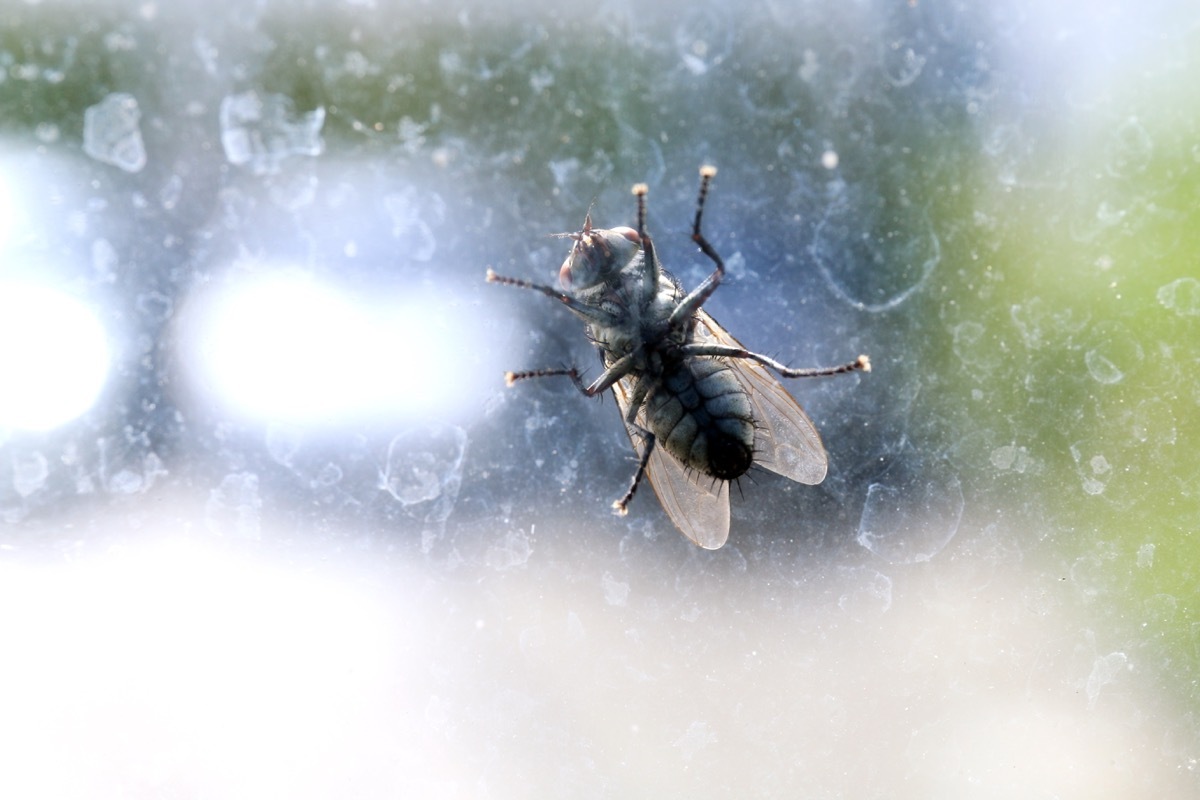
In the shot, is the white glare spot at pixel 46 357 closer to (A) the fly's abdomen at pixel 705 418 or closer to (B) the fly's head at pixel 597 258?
(B) the fly's head at pixel 597 258

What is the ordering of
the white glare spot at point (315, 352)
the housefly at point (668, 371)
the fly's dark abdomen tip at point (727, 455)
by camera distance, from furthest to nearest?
the white glare spot at point (315, 352), the housefly at point (668, 371), the fly's dark abdomen tip at point (727, 455)

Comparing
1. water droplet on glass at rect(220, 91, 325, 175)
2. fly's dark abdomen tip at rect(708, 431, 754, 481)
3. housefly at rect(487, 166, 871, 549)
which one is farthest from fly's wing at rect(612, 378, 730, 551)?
water droplet on glass at rect(220, 91, 325, 175)

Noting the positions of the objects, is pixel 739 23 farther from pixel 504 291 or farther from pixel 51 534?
pixel 51 534

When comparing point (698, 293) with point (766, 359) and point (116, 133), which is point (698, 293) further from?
point (116, 133)

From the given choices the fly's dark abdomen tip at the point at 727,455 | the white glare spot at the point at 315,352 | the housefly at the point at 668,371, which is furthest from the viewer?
the white glare spot at the point at 315,352

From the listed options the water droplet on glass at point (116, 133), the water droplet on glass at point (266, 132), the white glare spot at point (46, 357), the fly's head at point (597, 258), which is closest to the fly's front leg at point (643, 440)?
the fly's head at point (597, 258)

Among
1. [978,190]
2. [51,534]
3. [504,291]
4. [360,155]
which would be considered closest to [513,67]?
[360,155]

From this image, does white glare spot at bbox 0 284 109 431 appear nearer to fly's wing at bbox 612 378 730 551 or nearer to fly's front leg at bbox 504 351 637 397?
fly's front leg at bbox 504 351 637 397

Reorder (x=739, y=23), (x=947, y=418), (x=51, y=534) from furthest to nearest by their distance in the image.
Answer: (x=739, y=23)
(x=51, y=534)
(x=947, y=418)
